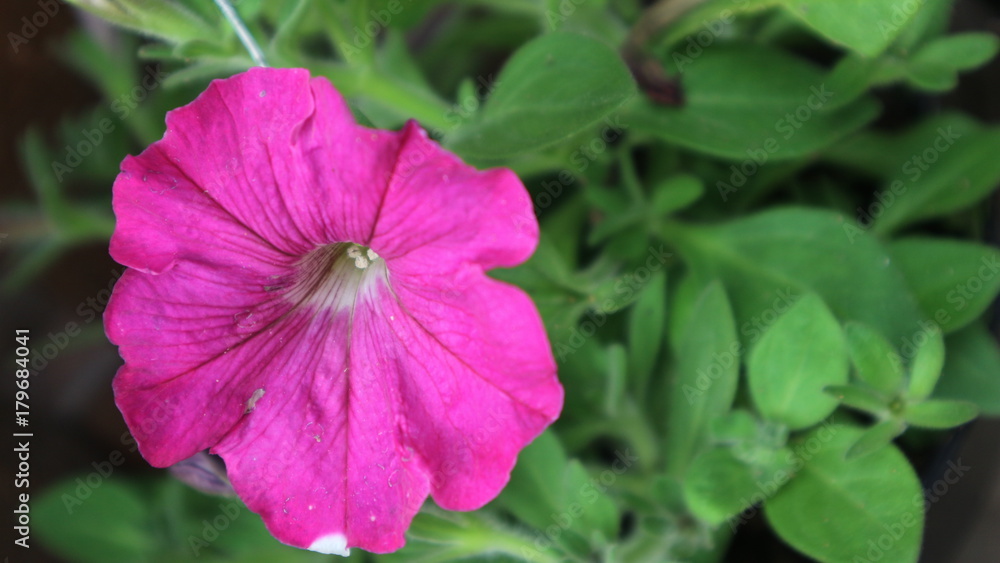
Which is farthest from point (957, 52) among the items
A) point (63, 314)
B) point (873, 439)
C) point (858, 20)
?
point (63, 314)

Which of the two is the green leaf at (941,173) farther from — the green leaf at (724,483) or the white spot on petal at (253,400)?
the white spot on petal at (253,400)

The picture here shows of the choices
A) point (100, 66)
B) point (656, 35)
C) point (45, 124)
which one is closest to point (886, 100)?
point (656, 35)

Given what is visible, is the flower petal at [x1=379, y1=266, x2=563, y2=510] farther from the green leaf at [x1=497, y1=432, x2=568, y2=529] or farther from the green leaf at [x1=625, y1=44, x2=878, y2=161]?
the green leaf at [x1=625, y1=44, x2=878, y2=161]

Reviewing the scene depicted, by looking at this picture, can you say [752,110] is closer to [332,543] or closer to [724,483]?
[724,483]

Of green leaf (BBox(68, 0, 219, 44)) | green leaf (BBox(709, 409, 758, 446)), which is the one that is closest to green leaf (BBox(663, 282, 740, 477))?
green leaf (BBox(709, 409, 758, 446))

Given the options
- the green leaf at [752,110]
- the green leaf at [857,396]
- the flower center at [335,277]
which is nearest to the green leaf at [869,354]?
the green leaf at [857,396]
